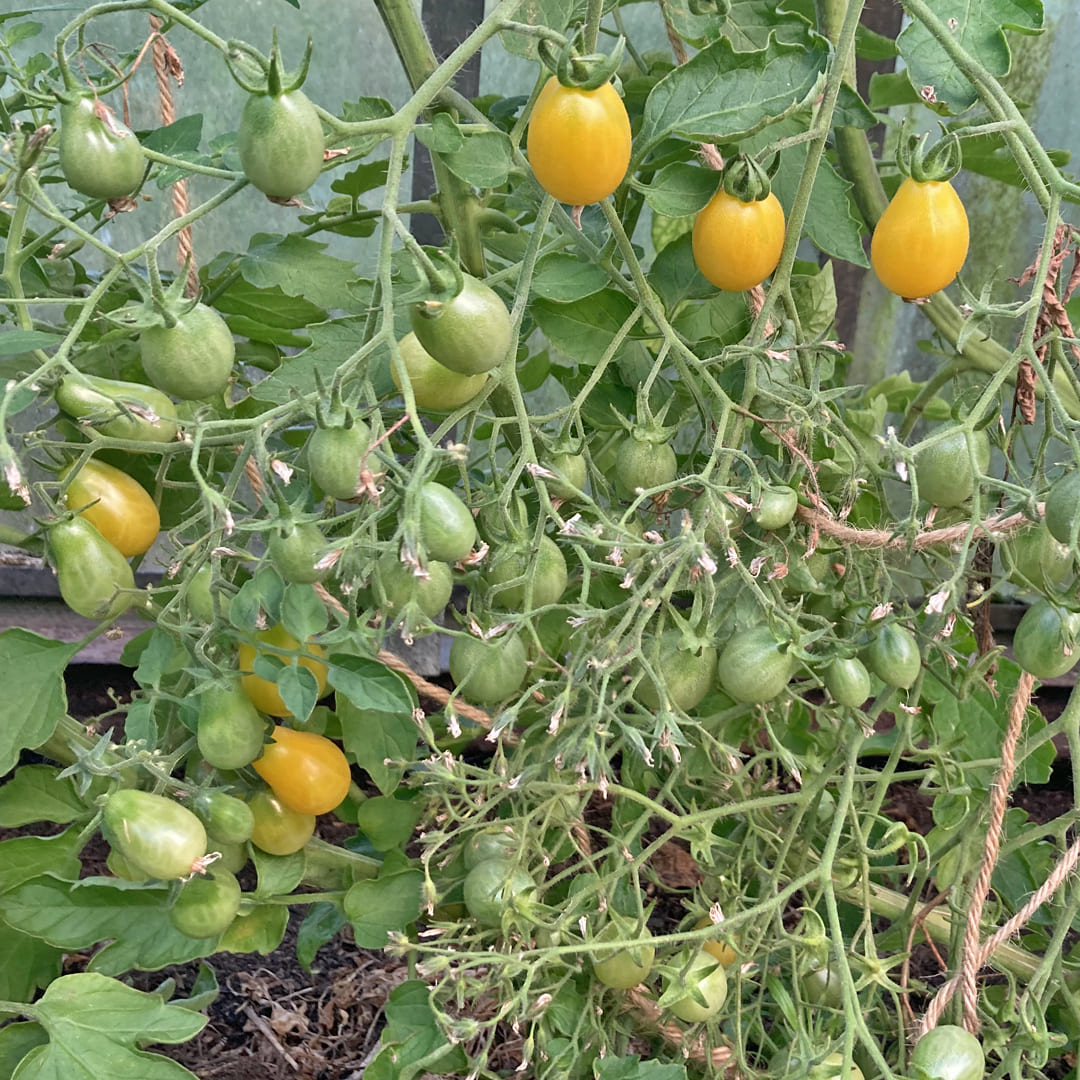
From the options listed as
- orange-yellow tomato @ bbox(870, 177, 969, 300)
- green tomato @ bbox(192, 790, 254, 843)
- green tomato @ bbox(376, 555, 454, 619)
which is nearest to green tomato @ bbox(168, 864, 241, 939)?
green tomato @ bbox(192, 790, 254, 843)

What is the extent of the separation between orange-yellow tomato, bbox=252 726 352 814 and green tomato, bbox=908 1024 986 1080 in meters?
0.41

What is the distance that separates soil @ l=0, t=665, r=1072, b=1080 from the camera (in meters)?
1.04

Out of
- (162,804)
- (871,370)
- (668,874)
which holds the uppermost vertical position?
(162,804)

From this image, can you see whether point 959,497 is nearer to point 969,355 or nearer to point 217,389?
point 969,355

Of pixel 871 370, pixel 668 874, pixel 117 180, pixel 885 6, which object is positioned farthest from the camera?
pixel 871 370

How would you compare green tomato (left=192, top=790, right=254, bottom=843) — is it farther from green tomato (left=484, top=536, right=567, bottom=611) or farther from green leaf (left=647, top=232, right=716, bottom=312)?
green leaf (left=647, top=232, right=716, bottom=312)

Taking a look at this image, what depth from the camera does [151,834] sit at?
0.57m

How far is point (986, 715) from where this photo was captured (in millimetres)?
906

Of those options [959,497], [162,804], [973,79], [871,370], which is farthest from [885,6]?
[162,804]

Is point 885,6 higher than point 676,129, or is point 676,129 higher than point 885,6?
point 676,129

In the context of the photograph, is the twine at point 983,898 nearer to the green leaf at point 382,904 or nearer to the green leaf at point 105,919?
the green leaf at point 382,904

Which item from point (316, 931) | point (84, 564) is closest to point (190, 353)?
point (84, 564)

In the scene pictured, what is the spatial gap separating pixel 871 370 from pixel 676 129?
1.33 m

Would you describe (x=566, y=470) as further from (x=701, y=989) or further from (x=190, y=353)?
(x=701, y=989)
